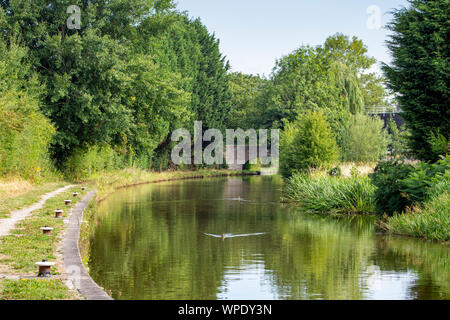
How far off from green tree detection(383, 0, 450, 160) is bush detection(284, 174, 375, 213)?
3.67m

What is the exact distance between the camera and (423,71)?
18484mm

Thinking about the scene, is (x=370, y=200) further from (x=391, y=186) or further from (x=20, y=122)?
A: (x=20, y=122)

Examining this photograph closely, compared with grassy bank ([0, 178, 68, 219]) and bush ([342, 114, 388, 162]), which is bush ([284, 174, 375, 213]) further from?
grassy bank ([0, 178, 68, 219])

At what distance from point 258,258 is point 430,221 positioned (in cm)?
557

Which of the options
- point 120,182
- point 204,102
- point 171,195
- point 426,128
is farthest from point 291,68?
point 426,128

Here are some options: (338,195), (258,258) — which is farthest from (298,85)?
(258,258)

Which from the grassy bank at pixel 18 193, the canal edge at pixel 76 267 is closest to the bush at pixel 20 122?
the grassy bank at pixel 18 193

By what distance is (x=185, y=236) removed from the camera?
17.2 metres

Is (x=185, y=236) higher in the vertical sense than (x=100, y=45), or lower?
lower

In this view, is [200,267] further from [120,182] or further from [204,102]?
[204,102]

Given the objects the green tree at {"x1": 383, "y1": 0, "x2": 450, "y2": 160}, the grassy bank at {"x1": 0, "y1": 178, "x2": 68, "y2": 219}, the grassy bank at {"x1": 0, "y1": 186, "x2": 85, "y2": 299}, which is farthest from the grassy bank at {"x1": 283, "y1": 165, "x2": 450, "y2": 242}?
the grassy bank at {"x1": 0, "y1": 178, "x2": 68, "y2": 219}

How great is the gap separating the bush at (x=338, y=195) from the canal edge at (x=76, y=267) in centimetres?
1113

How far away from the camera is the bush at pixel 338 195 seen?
22.8 meters
